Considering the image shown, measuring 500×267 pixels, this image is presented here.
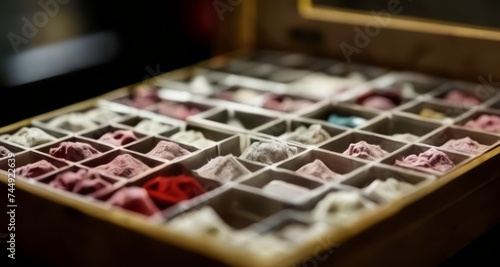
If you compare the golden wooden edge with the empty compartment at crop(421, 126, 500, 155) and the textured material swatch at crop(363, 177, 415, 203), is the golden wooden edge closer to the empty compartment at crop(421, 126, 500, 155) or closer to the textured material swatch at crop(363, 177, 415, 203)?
the empty compartment at crop(421, 126, 500, 155)

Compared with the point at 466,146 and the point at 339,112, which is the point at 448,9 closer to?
the point at 339,112

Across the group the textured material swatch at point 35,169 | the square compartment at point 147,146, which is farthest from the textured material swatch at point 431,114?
the textured material swatch at point 35,169

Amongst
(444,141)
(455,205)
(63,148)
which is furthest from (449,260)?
(63,148)

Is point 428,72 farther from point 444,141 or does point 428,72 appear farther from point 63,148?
point 63,148

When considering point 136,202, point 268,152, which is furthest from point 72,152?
point 268,152

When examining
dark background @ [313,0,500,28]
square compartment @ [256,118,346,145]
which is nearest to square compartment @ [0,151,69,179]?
square compartment @ [256,118,346,145]
